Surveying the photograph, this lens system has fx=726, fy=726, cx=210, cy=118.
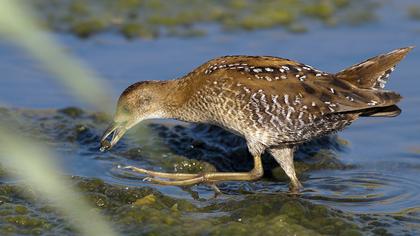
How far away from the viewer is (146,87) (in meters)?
6.29

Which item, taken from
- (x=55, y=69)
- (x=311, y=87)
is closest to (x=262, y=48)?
(x=311, y=87)

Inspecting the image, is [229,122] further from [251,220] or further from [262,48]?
[262,48]

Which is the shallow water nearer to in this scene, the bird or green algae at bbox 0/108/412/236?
green algae at bbox 0/108/412/236

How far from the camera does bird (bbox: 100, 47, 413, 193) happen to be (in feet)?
17.6

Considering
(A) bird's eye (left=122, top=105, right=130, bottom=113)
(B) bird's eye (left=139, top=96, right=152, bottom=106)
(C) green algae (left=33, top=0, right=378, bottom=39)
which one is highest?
(C) green algae (left=33, top=0, right=378, bottom=39)

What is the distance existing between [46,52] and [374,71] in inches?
199

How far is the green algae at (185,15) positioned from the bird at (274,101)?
4.11 metres

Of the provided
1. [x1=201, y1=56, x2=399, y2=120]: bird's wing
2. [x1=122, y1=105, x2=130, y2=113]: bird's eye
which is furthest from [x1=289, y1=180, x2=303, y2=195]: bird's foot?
[x1=122, y1=105, x2=130, y2=113]: bird's eye

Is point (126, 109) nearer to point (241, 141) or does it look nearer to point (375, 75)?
point (241, 141)

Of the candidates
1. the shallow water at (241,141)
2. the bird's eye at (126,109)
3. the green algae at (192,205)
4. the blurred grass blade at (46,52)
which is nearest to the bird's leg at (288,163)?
the shallow water at (241,141)

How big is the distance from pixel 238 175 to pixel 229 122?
627 mm

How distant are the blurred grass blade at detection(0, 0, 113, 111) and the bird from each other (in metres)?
4.63

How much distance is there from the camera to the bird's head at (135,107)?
6156 millimetres

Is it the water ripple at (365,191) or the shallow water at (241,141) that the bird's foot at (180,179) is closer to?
the shallow water at (241,141)
